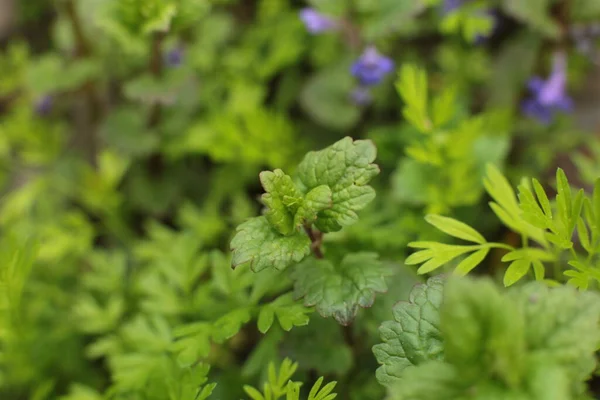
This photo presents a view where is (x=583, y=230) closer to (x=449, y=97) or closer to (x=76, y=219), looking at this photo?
(x=449, y=97)

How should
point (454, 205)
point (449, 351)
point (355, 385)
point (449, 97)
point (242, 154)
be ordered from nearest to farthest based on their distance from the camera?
point (449, 351)
point (355, 385)
point (449, 97)
point (454, 205)
point (242, 154)

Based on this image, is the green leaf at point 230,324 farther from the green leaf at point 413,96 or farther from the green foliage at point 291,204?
the green leaf at point 413,96

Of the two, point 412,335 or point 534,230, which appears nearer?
point 412,335

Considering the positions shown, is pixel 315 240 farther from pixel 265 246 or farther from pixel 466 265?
pixel 466 265

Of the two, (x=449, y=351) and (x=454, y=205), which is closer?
(x=449, y=351)

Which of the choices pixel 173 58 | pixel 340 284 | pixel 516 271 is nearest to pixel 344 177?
pixel 340 284

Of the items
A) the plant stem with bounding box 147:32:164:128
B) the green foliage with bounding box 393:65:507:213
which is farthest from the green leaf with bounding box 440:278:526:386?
Answer: the plant stem with bounding box 147:32:164:128

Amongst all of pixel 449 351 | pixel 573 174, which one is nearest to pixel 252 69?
pixel 573 174
